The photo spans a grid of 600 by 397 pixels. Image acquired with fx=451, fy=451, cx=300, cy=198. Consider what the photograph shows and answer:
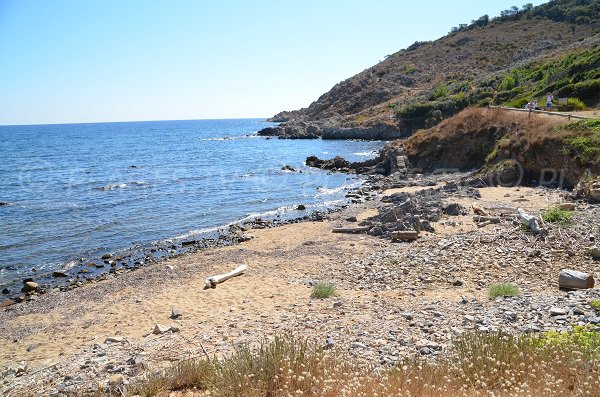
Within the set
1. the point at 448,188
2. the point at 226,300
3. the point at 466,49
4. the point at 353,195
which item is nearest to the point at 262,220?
the point at 353,195

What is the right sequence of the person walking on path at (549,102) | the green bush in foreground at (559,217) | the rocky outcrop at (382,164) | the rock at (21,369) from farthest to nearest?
the rocky outcrop at (382,164) < the person walking on path at (549,102) < the green bush in foreground at (559,217) < the rock at (21,369)

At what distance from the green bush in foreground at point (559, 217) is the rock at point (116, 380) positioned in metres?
13.8

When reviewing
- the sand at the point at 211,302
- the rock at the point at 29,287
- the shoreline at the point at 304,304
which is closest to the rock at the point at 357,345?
the shoreline at the point at 304,304

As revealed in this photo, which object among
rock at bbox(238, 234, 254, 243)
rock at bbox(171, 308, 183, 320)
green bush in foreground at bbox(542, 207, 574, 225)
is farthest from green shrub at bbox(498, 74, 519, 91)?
rock at bbox(171, 308, 183, 320)

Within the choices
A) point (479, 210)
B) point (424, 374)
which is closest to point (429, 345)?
point (424, 374)

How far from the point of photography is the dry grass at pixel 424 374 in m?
5.47

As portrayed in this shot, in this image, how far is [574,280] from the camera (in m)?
10.2

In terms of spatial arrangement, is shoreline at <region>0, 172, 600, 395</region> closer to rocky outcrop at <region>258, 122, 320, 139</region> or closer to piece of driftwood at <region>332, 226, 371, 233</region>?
piece of driftwood at <region>332, 226, 371, 233</region>

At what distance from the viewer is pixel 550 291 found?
33.9 ft

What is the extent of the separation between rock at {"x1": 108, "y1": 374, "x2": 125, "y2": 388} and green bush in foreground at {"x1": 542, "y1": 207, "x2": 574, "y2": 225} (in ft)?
45.2

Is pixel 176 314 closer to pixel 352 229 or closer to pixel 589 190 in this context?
pixel 352 229

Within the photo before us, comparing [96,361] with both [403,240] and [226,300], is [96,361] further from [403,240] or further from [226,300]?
[403,240]

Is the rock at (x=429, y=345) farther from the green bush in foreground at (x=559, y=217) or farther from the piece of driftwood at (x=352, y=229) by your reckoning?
the piece of driftwood at (x=352, y=229)

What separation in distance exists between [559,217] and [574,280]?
559 centimetres
